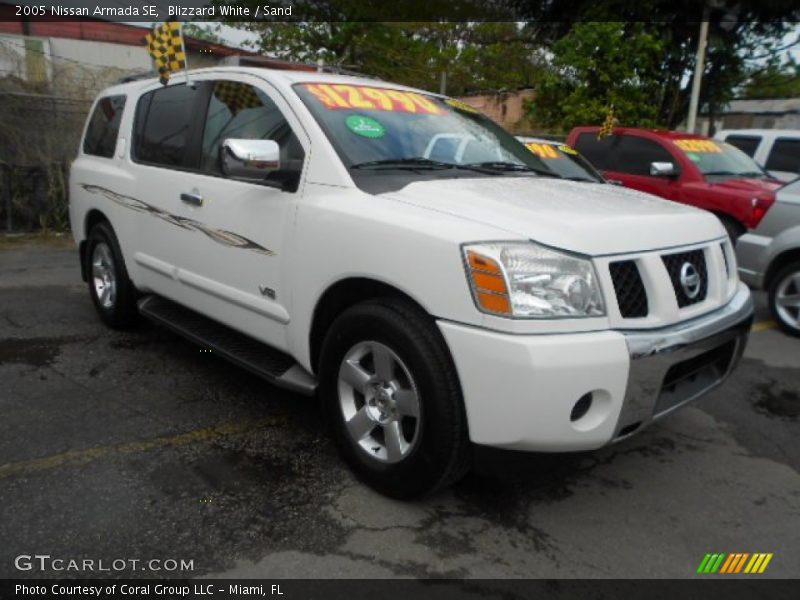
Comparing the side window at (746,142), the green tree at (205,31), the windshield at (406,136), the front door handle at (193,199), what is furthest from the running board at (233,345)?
the green tree at (205,31)

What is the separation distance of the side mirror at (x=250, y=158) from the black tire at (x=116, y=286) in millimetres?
1918

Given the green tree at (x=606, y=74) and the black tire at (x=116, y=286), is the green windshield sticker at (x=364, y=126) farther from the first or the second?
the green tree at (x=606, y=74)

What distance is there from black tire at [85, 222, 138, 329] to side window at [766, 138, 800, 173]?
941 cm

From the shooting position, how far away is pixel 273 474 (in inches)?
117

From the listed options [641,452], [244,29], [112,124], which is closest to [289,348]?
[641,452]

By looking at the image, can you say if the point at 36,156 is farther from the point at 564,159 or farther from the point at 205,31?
the point at 205,31

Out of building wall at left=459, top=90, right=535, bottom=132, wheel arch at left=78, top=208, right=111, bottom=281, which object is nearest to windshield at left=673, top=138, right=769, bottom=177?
wheel arch at left=78, top=208, right=111, bottom=281

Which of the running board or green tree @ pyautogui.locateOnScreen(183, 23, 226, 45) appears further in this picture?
green tree @ pyautogui.locateOnScreen(183, 23, 226, 45)

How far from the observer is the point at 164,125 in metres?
4.19

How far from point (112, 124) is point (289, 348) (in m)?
2.71

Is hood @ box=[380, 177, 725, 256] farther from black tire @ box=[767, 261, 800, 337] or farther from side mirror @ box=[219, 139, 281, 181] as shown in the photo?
black tire @ box=[767, 261, 800, 337]

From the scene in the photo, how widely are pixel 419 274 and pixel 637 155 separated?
7.38 m

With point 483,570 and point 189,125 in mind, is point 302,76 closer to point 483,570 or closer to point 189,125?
point 189,125

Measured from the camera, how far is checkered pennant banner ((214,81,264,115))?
3514mm
